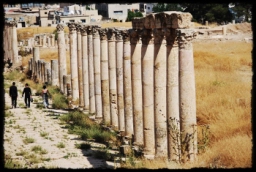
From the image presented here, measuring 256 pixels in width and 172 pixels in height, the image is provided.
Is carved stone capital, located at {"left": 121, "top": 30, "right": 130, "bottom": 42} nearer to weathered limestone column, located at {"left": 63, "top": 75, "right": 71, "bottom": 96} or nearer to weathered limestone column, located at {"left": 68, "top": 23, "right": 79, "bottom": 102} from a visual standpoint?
weathered limestone column, located at {"left": 68, "top": 23, "right": 79, "bottom": 102}

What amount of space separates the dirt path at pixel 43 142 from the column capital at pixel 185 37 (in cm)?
399

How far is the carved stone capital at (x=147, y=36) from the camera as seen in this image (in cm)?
1380

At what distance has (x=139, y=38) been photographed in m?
15.1

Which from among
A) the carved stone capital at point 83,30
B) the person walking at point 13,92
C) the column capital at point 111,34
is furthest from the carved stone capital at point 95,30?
the person walking at point 13,92

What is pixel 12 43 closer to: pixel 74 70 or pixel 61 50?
pixel 61 50

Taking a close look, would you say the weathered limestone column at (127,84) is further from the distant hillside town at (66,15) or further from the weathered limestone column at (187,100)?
the distant hillside town at (66,15)

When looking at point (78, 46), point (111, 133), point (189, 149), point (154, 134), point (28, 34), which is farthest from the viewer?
point (28, 34)

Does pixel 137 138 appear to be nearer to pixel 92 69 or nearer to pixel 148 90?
pixel 148 90

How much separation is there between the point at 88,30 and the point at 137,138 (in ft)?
26.0

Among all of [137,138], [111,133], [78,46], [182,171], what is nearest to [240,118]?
[137,138]

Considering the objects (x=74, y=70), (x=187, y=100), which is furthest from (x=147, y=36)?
(x=74, y=70)

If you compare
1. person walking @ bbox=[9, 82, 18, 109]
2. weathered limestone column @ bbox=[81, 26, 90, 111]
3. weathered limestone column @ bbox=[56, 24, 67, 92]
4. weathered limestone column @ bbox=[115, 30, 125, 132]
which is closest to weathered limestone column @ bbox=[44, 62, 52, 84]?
weathered limestone column @ bbox=[56, 24, 67, 92]

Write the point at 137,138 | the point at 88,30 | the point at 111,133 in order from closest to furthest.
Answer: the point at 137,138 < the point at 111,133 < the point at 88,30

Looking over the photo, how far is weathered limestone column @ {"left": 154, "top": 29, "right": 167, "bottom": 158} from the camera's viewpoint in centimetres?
1289
